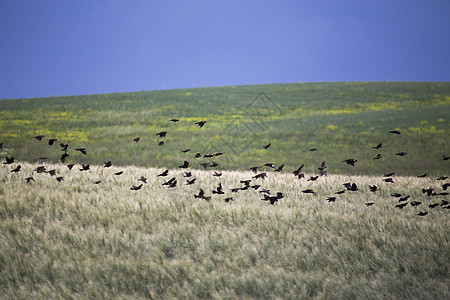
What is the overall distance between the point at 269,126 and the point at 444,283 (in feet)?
85.8

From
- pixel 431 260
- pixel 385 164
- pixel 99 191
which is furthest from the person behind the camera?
pixel 385 164

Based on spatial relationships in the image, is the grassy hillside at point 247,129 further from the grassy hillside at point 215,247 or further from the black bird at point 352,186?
the grassy hillside at point 215,247

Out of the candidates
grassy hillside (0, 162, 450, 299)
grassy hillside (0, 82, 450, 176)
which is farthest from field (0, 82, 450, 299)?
grassy hillside (0, 82, 450, 176)

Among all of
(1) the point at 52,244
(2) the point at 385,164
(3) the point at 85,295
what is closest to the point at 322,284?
(3) the point at 85,295

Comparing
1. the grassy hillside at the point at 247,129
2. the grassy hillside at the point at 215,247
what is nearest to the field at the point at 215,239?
the grassy hillside at the point at 215,247

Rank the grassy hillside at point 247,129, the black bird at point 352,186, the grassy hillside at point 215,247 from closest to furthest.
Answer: the grassy hillside at point 215,247 → the black bird at point 352,186 → the grassy hillside at point 247,129

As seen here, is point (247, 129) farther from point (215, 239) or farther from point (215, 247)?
point (215, 247)

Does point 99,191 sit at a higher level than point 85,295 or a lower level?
higher

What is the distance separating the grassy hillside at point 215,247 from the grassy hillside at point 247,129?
32.2 ft

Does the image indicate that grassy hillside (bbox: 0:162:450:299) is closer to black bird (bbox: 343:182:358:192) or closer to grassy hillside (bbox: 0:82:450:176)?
black bird (bbox: 343:182:358:192)

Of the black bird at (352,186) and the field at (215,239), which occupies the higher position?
the black bird at (352,186)

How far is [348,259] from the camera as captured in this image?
175 inches

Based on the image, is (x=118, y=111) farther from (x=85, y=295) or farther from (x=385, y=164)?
(x=85, y=295)

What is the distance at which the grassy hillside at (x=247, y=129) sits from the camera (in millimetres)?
18531
